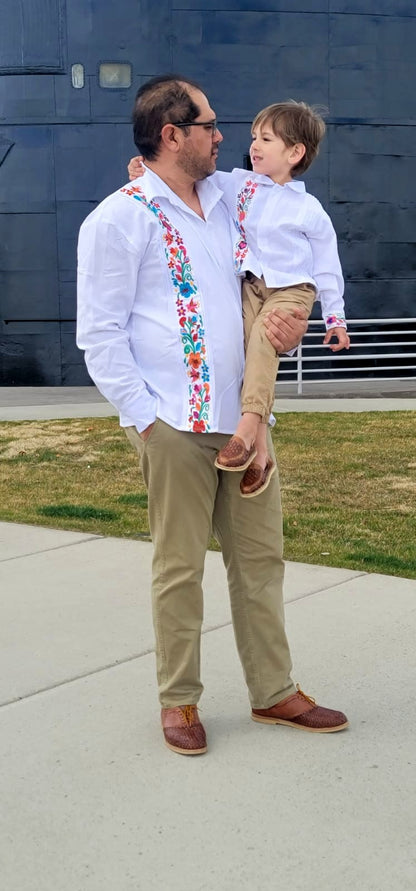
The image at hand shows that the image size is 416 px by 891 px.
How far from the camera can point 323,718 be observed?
11.1 feet

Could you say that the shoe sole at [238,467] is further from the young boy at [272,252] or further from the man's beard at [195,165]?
the man's beard at [195,165]

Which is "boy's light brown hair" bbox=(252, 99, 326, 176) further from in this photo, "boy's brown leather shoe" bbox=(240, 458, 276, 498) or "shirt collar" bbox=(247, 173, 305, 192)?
"boy's brown leather shoe" bbox=(240, 458, 276, 498)

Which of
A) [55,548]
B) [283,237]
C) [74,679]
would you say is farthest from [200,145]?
[55,548]

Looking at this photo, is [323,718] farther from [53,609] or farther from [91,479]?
[91,479]

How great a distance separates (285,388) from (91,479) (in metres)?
7.16

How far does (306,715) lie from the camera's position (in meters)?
3.38

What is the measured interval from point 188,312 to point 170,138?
509 mm

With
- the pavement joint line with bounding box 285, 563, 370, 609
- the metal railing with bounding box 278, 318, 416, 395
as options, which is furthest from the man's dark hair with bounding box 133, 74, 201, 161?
the metal railing with bounding box 278, 318, 416, 395

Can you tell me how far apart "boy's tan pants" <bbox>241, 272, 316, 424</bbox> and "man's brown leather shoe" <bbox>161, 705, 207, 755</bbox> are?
36.0 inches

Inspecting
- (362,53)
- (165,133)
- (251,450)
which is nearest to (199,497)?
(251,450)

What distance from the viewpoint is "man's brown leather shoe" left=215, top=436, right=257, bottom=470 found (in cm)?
307

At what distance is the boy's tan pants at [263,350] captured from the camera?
10.3ft

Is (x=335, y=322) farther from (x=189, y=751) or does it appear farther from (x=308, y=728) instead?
(x=189, y=751)

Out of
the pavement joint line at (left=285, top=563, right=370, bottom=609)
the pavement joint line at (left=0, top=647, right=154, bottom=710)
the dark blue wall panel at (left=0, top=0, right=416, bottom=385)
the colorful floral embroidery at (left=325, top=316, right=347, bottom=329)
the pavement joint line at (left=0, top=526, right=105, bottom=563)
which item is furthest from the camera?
the dark blue wall panel at (left=0, top=0, right=416, bottom=385)
